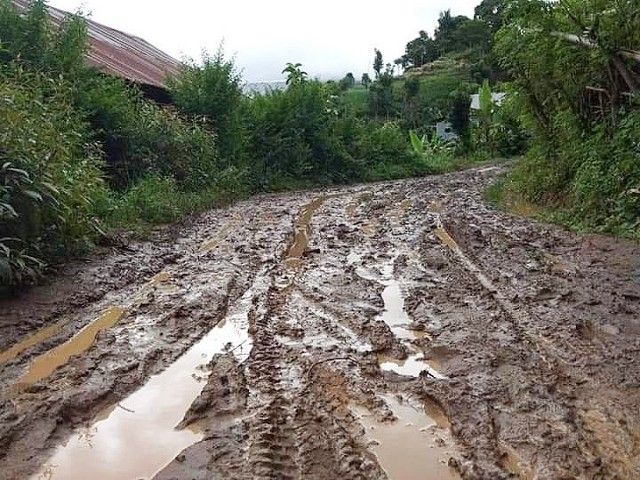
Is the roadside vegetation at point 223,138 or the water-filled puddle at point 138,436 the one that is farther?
the roadside vegetation at point 223,138

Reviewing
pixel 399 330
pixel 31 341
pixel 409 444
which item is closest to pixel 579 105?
pixel 399 330

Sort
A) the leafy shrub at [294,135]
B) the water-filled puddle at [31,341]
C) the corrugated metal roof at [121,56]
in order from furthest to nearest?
the leafy shrub at [294,135] < the corrugated metal roof at [121,56] < the water-filled puddle at [31,341]

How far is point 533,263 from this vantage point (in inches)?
237

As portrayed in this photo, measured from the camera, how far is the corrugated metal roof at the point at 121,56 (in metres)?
14.4

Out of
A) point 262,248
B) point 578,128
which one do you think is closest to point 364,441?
point 262,248

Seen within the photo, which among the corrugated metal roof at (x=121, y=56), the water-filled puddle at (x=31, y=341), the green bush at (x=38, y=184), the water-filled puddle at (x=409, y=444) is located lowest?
the water-filled puddle at (x=31, y=341)

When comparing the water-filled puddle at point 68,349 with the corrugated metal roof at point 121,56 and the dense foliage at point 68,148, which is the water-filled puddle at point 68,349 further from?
the corrugated metal roof at point 121,56

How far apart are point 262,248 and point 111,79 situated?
648cm

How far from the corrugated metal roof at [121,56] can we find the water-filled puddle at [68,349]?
875 centimetres

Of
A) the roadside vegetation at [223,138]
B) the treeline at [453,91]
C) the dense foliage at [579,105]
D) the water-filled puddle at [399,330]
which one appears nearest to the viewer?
the water-filled puddle at [399,330]

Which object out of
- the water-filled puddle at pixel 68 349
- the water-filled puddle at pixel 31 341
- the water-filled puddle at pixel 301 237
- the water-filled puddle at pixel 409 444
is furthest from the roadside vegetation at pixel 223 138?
the water-filled puddle at pixel 409 444

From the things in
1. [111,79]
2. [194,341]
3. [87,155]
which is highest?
[111,79]

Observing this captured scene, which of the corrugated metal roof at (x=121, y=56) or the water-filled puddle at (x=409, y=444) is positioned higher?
the corrugated metal roof at (x=121, y=56)

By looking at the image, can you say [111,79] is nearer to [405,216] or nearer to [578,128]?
[405,216]
